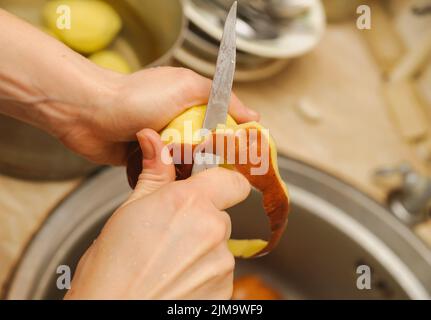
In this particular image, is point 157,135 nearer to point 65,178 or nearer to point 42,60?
point 42,60

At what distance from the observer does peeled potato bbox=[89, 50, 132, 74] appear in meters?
0.68

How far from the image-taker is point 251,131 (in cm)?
46

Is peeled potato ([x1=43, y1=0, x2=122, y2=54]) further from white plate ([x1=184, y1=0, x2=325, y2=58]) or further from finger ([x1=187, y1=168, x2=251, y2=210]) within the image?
finger ([x1=187, y1=168, x2=251, y2=210])

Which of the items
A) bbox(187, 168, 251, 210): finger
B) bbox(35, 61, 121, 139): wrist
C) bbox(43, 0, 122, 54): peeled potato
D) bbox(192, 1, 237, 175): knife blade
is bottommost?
bbox(187, 168, 251, 210): finger

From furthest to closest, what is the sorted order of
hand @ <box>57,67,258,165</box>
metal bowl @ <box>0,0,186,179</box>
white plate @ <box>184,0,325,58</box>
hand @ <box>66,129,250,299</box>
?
white plate @ <box>184,0,325,58</box>
metal bowl @ <box>0,0,186,179</box>
hand @ <box>57,67,258,165</box>
hand @ <box>66,129,250,299</box>

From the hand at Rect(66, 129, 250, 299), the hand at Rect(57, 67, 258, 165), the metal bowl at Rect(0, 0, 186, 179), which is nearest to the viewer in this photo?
the hand at Rect(66, 129, 250, 299)

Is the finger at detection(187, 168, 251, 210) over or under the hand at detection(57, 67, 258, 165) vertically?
under

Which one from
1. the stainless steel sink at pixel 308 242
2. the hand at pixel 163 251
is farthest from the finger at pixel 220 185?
the stainless steel sink at pixel 308 242

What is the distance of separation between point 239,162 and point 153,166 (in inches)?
2.9

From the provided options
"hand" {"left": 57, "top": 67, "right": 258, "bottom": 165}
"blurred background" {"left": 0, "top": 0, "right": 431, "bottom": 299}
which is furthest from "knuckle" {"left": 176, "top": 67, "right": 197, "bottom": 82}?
"blurred background" {"left": 0, "top": 0, "right": 431, "bottom": 299}

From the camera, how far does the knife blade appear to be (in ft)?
1.47

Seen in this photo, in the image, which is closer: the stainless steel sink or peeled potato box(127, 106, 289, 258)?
peeled potato box(127, 106, 289, 258)

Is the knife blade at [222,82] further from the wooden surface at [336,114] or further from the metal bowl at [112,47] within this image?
the wooden surface at [336,114]

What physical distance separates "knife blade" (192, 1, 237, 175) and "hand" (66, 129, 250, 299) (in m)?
0.06
